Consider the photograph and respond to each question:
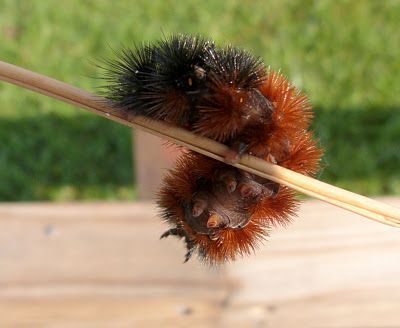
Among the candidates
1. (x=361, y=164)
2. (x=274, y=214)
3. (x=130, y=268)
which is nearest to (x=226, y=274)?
(x=130, y=268)

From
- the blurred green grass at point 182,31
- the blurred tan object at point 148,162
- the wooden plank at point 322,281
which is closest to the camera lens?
the wooden plank at point 322,281

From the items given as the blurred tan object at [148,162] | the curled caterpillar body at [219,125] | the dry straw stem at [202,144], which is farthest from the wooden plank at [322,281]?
the dry straw stem at [202,144]

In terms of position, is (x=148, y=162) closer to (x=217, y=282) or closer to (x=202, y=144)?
(x=217, y=282)

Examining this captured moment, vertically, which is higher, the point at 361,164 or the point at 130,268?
the point at 361,164

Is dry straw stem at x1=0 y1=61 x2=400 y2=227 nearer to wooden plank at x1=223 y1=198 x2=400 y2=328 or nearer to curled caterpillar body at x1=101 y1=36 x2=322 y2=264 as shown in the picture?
curled caterpillar body at x1=101 y1=36 x2=322 y2=264

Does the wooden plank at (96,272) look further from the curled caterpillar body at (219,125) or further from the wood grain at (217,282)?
the curled caterpillar body at (219,125)

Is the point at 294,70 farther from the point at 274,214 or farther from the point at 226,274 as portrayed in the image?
the point at 274,214

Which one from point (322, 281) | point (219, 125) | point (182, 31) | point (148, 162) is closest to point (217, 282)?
point (322, 281)
